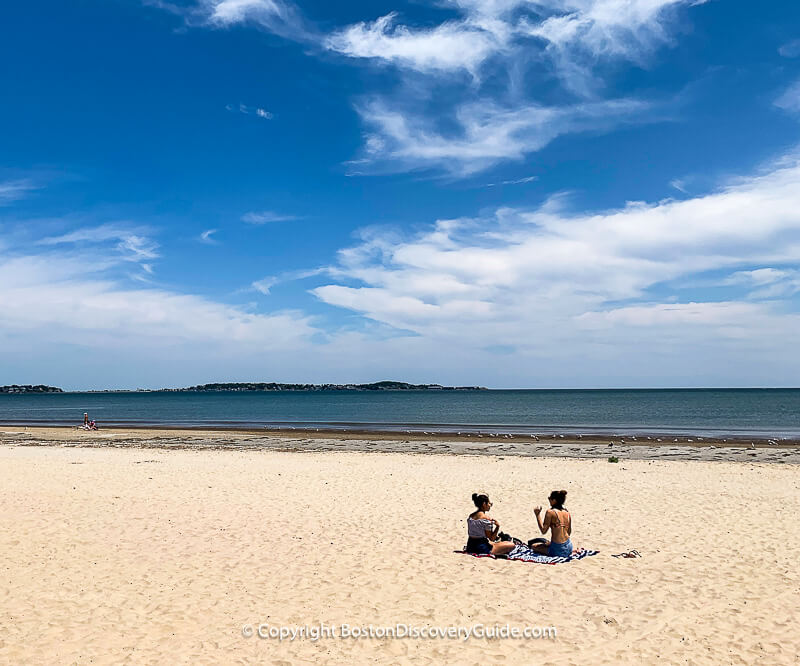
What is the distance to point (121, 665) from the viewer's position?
6.53 m

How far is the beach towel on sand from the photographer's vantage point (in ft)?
33.5

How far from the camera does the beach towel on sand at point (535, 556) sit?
10.2m

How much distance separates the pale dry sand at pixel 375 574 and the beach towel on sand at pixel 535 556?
8.1 inches

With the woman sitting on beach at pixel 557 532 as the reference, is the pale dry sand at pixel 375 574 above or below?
below

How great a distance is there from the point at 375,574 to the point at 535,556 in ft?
9.13

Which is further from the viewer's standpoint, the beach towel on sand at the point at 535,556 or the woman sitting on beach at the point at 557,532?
the woman sitting on beach at the point at 557,532

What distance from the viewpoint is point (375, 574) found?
9625 mm

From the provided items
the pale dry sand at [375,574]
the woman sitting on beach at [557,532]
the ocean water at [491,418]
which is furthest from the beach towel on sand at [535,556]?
the ocean water at [491,418]

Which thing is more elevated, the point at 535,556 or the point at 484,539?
the point at 484,539

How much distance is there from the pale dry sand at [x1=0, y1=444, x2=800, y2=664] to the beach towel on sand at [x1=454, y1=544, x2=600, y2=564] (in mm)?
206

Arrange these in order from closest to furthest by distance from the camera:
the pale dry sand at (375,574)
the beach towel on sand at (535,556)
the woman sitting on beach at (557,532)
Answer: the pale dry sand at (375,574) < the beach towel on sand at (535,556) < the woman sitting on beach at (557,532)

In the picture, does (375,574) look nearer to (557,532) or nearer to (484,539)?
(484,539)

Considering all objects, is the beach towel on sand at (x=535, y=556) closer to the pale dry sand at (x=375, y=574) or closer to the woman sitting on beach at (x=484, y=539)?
the woman sitting on beach at (x=484, y=539)

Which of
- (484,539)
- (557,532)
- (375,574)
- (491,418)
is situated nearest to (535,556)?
(557,532)
